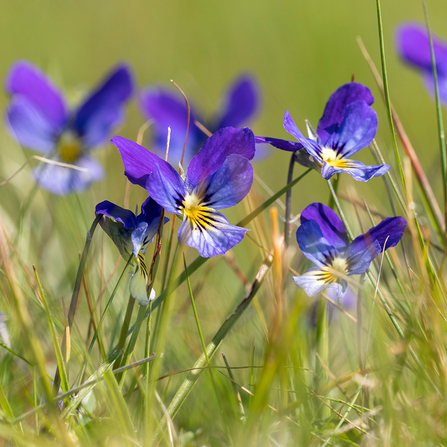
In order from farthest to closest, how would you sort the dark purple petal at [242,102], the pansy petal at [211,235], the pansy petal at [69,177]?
the dark purple petal at [242,102]
the pansy petal at [69,177]
the pansy petal at [211,235]

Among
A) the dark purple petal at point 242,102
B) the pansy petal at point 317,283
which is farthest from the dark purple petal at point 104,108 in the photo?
the pansy petal at point 317,283

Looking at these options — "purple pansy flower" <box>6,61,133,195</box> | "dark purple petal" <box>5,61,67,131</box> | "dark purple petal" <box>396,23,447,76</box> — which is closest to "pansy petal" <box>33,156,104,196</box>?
"purple pansy flower" <box>6,61,133,195</box>

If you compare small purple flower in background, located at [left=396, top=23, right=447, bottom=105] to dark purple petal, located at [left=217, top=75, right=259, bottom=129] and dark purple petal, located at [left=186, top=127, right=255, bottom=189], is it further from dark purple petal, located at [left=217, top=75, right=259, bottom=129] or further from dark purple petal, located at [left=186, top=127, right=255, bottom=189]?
dark purple petal, located at [left=186, top=127, right=255, bottom=189]

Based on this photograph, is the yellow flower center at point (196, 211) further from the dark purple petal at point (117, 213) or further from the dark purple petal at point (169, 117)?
the dark purple petal at point (169, 117)

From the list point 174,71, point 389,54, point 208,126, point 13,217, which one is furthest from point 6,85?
point 389,54

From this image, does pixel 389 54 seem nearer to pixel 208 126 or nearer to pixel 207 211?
pixel 208 126

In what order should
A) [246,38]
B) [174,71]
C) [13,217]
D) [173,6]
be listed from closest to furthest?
[13,217], [174,71], [246,38], [173,6]

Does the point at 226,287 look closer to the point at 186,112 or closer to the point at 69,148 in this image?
the point at 69,148
